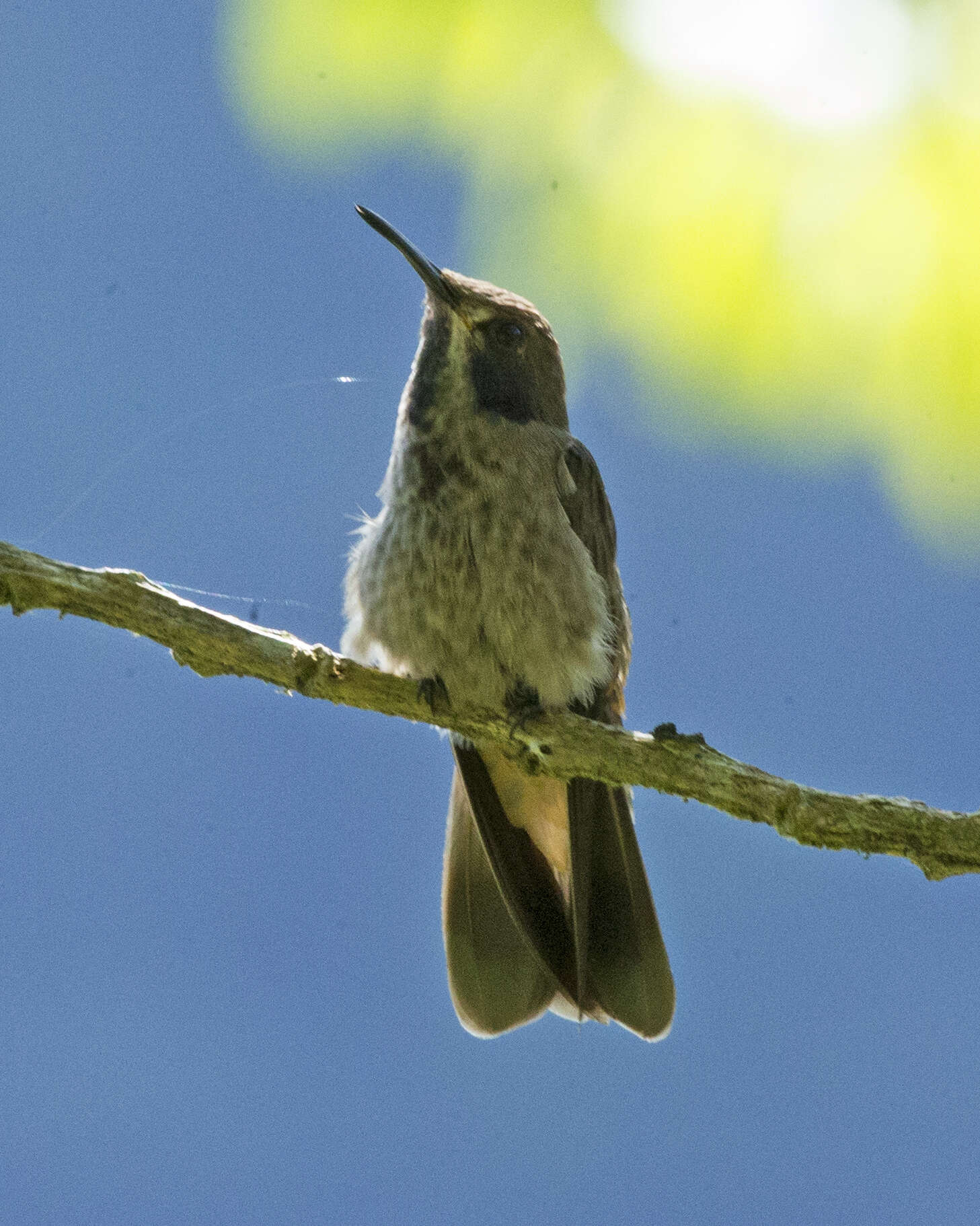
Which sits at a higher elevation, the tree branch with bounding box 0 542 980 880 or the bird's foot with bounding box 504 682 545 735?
the bird's foot with bounding box 504 682 545 735

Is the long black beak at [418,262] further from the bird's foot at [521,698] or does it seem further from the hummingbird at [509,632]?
the bird's foot at [521,698]

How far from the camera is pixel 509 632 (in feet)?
11.7

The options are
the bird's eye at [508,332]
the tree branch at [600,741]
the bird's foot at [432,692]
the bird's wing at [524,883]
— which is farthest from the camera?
the bird's eye at [508,332]

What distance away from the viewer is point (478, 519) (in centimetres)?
356

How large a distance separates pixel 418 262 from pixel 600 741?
1.68 m

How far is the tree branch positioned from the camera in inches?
109

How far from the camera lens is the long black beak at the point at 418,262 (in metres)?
3.72

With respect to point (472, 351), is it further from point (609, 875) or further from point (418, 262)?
point (609, 875)

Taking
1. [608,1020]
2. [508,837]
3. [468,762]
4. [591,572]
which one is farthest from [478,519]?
[608,1020]

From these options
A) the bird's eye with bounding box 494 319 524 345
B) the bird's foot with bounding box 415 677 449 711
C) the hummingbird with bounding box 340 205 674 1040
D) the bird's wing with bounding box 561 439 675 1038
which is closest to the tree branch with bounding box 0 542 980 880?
the bird's foot with bounding box 415 677 449 711

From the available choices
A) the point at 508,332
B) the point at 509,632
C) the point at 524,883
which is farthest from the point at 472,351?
the point at 524,883

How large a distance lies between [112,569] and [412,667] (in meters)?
1.11

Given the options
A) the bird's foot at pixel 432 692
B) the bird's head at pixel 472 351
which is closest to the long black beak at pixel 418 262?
the bird's head at pixel 472 351

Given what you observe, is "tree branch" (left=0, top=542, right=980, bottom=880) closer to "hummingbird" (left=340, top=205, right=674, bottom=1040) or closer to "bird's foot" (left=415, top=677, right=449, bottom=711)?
"bird's foot" (left=415, top=677, right=449, bottom=711)
